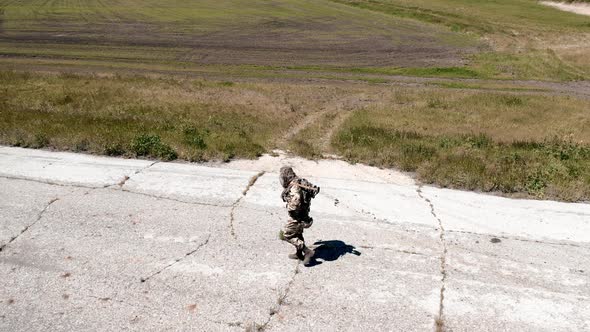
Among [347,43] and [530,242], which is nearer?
[530,242]

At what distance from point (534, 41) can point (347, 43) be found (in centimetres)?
1771

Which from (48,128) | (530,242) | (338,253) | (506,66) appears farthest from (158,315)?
(506,66)

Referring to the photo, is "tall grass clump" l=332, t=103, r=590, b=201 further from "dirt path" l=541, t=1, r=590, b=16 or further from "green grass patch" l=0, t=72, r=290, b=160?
"dirt path" l=541, t=1, r=590, b=16

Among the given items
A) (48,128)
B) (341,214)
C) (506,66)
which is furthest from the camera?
(506,66)

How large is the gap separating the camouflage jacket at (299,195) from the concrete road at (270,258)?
3.78 feet

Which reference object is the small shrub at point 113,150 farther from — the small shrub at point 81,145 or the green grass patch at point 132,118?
the small shrub at point 81,145

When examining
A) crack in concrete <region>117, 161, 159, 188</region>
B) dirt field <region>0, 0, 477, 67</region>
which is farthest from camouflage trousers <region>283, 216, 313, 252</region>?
dirt field <region>0, 0, 477, 67</region>

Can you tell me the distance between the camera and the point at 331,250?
962cm

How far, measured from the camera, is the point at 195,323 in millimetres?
7723

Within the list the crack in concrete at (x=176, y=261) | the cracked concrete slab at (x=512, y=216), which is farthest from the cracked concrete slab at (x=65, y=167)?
the cracked concrete slab at (x=512, y=216)

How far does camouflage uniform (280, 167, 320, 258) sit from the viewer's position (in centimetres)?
867

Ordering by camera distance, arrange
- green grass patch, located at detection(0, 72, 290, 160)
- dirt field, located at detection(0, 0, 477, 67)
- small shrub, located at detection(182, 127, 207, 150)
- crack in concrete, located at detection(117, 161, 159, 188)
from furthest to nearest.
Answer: dirt field, located at detection(0, 0, 477, 67) → small shrub, located at detection(182, 127, 207, 150) → green grass patch, located at detection(0, 72, 290, 160) → crack in concrete, located at detection(117, 161, 159, 188)

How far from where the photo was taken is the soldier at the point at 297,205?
868 centimetres

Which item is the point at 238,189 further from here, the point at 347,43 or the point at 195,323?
the point at 347,43
